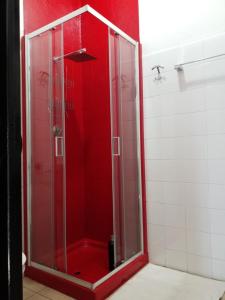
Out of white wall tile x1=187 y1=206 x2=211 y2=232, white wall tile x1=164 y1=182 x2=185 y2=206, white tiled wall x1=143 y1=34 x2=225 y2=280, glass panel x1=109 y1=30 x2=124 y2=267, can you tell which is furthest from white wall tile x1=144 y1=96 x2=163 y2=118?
white wall tile x1=187 y1=206 x2=211 y2=232

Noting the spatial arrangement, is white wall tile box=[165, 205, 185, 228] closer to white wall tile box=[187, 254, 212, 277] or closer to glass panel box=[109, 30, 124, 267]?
white wall tile box=[187, 254, 212, 277]

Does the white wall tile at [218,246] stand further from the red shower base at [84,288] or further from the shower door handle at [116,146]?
the shower door handle at [116,146]

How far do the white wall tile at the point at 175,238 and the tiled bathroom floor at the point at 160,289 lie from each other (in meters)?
0.19

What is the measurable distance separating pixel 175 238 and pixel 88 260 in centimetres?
81

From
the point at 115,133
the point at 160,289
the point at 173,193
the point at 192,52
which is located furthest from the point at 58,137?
the point at 160,289

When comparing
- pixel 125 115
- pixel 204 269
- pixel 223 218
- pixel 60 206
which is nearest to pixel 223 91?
pixel 125 115

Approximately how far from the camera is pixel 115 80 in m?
2.12

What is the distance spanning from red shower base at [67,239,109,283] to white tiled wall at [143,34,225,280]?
0.46 m

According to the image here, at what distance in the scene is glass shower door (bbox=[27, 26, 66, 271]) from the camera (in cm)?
202

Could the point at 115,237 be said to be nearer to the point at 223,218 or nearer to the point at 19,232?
the point at 223,218

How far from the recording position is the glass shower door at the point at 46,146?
6.63ft

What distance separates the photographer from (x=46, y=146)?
204cm

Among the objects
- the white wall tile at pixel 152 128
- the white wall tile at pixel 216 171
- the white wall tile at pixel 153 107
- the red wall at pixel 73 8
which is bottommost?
the white wall tile at pixel 216 171

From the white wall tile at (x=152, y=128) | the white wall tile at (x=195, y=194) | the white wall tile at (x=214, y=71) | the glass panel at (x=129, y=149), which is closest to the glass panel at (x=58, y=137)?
the glass panel at (x=129, y=149)
